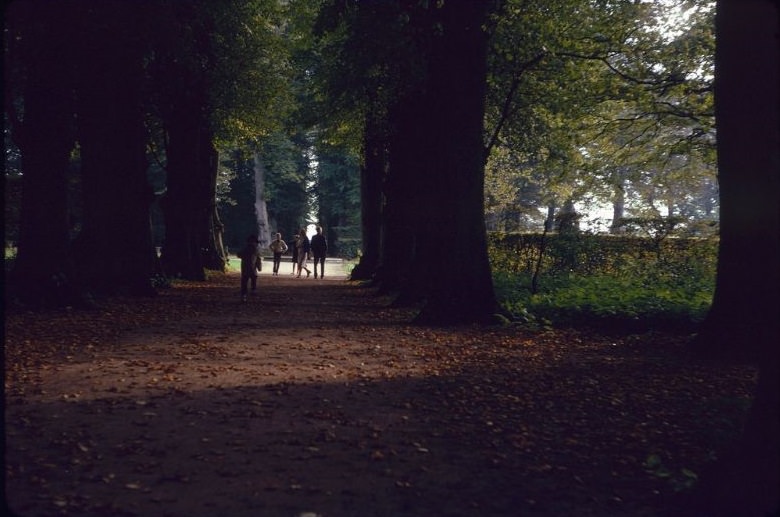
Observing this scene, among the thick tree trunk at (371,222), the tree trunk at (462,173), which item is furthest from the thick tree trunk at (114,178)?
the thick tree trunk at (371,222)

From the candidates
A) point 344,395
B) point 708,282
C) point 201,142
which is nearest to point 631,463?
point 344,395

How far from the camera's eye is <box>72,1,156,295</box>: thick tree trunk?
1769 centimetres

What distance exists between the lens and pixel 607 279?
63.0 ft

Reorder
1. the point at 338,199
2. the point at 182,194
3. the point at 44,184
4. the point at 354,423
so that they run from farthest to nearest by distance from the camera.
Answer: the point at 338,199
the point at 182,194
the point at 44,184
the point at 354,423

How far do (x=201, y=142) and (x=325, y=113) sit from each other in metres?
7.25

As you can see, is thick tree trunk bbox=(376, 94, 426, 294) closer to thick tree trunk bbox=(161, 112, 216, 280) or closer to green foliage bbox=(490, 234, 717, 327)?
green foliage bbox=(490, 234, 717, 327)

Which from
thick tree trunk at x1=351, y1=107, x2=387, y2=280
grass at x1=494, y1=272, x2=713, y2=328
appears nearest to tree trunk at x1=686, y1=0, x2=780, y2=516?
grass at x1=494, y1=272, x2=713, y2=328

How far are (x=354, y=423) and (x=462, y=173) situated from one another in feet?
26.9

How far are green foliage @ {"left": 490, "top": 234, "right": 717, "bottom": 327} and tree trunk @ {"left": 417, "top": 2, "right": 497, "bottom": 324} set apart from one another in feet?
3.55

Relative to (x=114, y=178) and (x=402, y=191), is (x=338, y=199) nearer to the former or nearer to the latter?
(x=402, y=191)

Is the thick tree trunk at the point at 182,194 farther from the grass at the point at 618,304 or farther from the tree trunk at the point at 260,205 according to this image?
the tree trunk at the point at 260,205

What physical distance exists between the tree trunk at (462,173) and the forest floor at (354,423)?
201 centimetres

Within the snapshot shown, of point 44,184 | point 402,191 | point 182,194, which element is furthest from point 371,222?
point 44,184

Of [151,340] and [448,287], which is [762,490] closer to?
[151,340]
